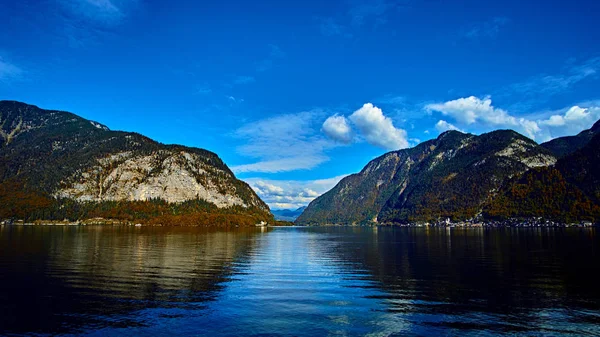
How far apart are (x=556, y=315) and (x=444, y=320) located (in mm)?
8942

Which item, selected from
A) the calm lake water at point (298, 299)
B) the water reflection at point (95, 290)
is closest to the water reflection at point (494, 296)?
the calm lake water at point (298, 299)

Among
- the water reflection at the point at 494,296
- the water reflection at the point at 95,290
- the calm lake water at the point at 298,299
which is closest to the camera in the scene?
the calm lake water at the point at 298,299

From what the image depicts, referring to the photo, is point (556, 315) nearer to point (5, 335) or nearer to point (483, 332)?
point (483, 332)

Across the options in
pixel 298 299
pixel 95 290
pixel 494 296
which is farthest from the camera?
pixel 95 290

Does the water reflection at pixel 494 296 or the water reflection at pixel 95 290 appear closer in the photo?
the water reflection at pixel 494 296

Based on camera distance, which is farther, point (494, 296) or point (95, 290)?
point (95, 290)

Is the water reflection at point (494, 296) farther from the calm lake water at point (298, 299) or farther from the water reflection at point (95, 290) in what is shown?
the water reflection at point (95, 290)

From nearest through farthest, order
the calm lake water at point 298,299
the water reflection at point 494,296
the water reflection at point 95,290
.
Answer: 1. the calm lake water at point 298,299
2. the water reflection at point 494,296
3. the water reflection at point 95,290

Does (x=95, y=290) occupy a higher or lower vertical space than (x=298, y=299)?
higher

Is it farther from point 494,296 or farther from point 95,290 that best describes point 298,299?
point 95,290

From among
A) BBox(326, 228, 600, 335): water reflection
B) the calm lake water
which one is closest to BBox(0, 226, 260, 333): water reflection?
the calm lake water

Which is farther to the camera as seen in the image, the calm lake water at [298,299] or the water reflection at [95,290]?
the water reflection at [95,290]

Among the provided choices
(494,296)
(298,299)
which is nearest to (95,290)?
(298,299)

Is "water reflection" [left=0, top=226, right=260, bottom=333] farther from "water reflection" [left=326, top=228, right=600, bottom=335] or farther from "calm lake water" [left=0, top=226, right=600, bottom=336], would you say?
"water reflection" [left=326, top=228, right=600, bottom=335]
